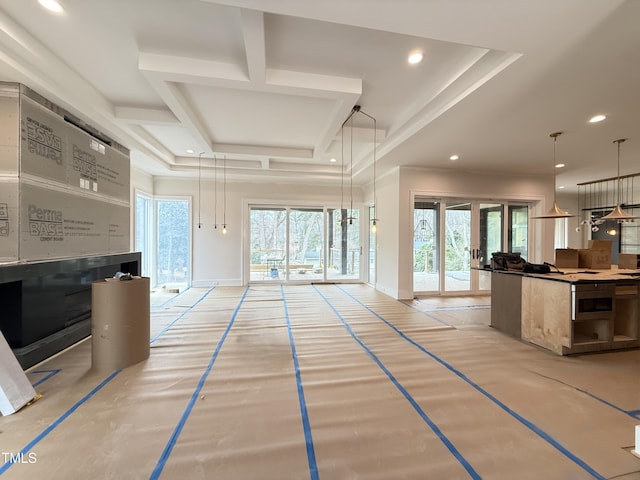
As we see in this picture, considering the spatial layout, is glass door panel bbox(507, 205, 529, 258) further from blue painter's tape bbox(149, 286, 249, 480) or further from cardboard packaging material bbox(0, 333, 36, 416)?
cardboard packaging material bbox(0, 333, 36, 416)

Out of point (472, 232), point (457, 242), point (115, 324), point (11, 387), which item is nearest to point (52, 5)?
point (115, 324)

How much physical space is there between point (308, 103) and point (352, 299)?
3.91m

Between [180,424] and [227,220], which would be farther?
[227,220]

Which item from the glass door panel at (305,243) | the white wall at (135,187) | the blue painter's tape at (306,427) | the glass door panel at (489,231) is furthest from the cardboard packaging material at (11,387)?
the glass door panel at (489,231)

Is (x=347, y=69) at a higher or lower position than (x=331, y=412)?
higher

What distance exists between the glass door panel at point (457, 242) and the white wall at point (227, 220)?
365 cm

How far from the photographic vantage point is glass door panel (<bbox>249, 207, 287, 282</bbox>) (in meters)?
7.60

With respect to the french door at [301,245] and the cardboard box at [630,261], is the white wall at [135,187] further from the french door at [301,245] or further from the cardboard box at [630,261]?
the cardboard box at [630,261]

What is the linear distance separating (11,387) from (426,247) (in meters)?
6.54

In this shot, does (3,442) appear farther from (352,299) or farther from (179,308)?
(352,299)

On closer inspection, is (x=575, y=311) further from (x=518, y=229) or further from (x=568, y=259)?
(x=518, y=229)

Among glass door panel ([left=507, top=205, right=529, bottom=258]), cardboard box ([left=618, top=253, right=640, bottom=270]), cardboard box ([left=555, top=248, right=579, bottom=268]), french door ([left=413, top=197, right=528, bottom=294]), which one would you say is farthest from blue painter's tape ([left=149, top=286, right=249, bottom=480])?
glass door panel ([left=507, top=205, right=529, bottom=258])

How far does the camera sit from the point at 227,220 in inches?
290

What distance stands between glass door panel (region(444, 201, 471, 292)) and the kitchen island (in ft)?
8.52
